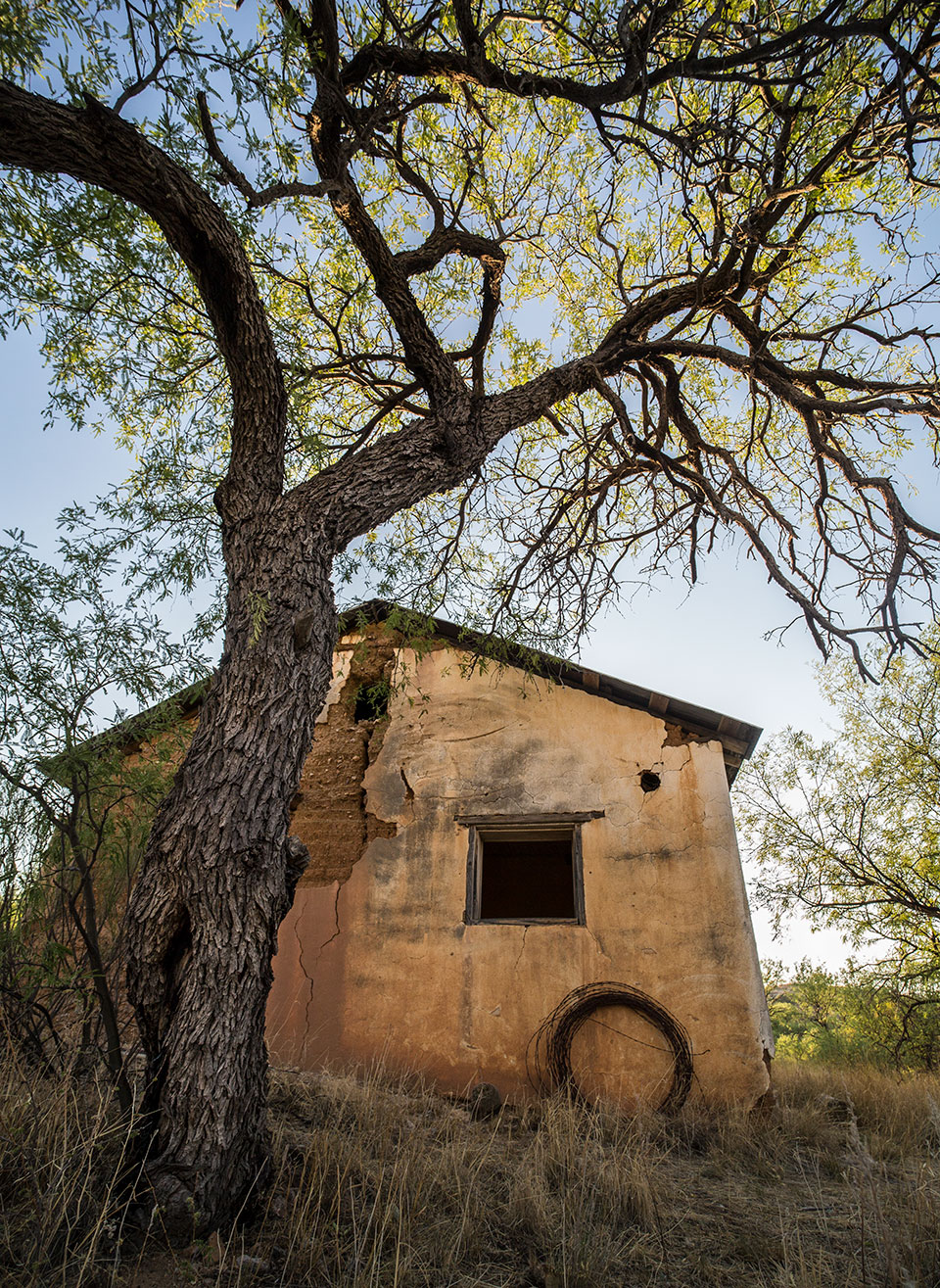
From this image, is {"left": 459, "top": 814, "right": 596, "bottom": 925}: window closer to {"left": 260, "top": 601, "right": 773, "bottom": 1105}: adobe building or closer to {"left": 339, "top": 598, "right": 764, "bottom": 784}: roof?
A: {"left": 260, "top": 601, "right": 773, "bottom": 1105}: adobe building

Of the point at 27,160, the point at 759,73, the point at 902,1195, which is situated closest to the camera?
the point at 27,160

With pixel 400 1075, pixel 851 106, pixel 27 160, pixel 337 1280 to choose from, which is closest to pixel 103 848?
pixel 337 1280

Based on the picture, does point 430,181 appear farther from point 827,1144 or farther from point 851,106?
point 827,1144

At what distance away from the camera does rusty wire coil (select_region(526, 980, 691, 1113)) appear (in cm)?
577

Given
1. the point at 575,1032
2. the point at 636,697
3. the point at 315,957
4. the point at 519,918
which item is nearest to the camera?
the point at 575,1032

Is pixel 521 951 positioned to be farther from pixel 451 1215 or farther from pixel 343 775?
pixel 451 1215

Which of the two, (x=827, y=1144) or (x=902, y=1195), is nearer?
(x=902, y=1195)

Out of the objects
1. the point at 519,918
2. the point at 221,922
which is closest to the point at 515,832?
the point at 519,918

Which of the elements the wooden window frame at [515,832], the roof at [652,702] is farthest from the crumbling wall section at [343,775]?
the wooden window frame at [515,832]

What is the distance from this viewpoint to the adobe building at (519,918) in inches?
236

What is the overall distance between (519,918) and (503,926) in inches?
6.5

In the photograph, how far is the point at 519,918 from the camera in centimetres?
660

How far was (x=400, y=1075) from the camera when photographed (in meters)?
6.03

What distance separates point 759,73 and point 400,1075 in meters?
7.44
